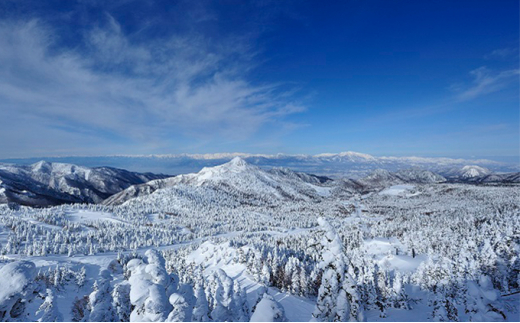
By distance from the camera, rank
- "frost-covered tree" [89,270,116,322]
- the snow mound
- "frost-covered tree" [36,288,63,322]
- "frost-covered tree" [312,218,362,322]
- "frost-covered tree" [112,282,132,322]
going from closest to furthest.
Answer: the snow mound
"frost-covered tree" [312,218,362,322]
"frost-covered tree" [89,270,116,322]
"frost-covered tree" [36,288,63,322]
"frost-covered tree" [112,282,132,322]

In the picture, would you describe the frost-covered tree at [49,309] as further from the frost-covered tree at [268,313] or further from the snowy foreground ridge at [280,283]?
the frost-covered tree at [268,313]

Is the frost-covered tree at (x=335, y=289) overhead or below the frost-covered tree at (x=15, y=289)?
below

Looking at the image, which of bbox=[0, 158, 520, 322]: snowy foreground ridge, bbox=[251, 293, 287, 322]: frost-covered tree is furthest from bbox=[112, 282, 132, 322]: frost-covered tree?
bbox=[251, 293, 287, 322]: frost-covered tree

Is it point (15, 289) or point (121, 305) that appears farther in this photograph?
point (121, 305)

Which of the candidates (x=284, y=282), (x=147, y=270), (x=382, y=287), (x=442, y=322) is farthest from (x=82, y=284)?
(x=442, y=322)

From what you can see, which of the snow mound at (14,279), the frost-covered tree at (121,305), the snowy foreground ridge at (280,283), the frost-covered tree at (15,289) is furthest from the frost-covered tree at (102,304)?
the snow mound at (14,279)

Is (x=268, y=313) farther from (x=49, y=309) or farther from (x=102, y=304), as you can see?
(x=49, y=309)

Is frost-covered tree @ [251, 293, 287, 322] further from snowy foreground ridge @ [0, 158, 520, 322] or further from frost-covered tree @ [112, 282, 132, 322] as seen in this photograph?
frost-covered tree @ [112, 282, 132, 322]

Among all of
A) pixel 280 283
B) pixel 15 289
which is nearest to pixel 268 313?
pixel 15 289

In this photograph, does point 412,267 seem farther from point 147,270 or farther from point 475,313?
point 147,270

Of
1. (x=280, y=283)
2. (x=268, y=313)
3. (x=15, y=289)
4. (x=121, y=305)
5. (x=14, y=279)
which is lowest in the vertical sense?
(x=280, y=283)

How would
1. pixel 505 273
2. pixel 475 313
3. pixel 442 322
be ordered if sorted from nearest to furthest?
pixel 475 313 < pixel 442 322 < pixel 505 273
